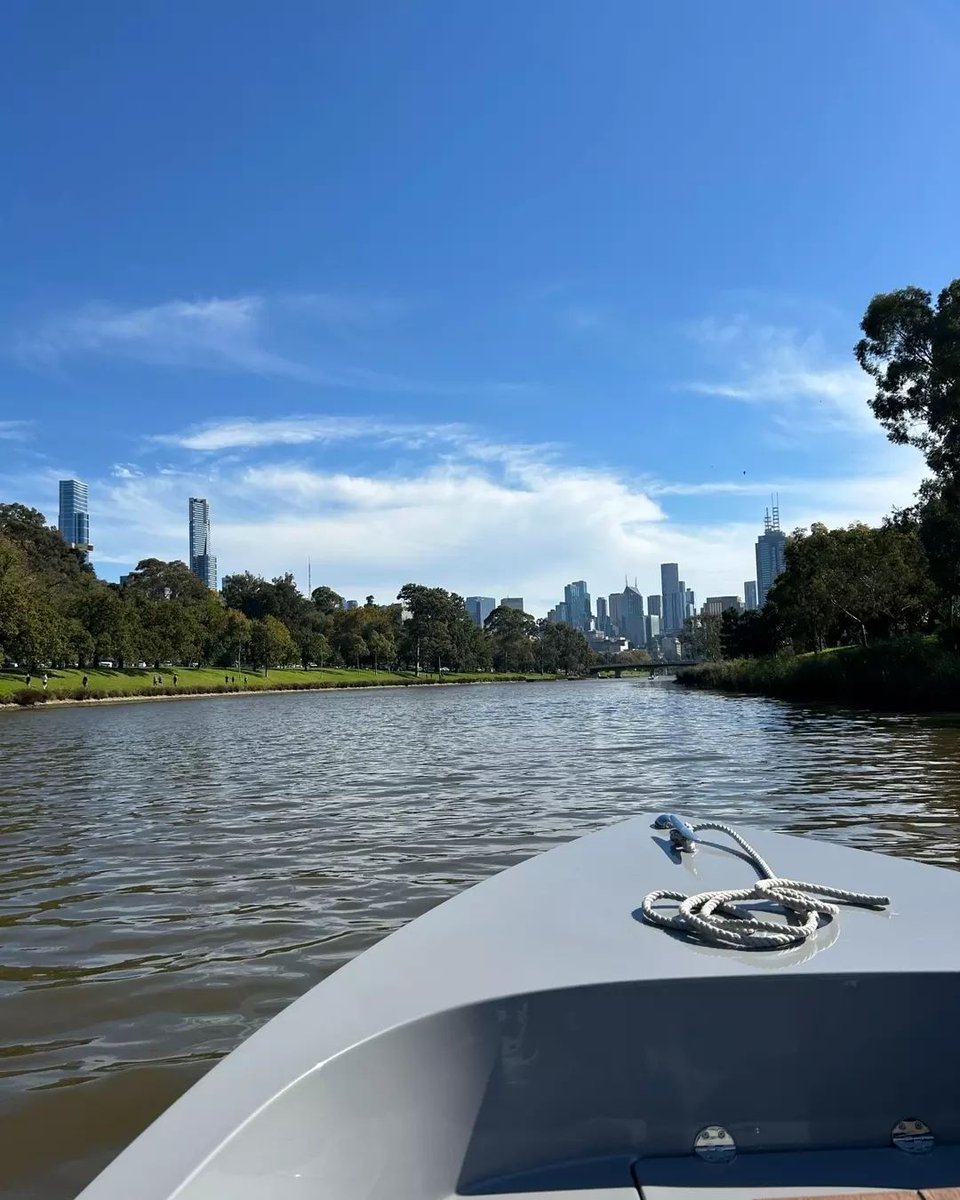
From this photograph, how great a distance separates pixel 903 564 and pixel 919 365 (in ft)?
47.9

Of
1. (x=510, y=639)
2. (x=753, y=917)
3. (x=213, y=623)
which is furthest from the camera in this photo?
(x=510, y=639)

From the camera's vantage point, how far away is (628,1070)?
6.34 feet

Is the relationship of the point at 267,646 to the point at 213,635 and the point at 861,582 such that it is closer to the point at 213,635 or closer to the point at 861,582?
the point at 213,635

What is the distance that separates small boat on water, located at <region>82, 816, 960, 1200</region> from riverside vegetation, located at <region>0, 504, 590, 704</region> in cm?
5028

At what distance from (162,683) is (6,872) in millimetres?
61703

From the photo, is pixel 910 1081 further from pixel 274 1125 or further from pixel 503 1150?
pixel 274 1125

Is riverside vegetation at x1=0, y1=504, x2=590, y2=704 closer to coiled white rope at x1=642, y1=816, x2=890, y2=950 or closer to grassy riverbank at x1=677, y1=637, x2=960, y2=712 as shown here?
grassy riverbank at x1=677, y1=637, x2=960, y2=712

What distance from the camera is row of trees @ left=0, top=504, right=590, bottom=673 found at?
57688 mm

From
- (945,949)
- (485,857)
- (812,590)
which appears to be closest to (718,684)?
(812,590)

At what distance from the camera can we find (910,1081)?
196cm

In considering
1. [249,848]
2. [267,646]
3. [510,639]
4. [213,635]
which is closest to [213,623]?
[213,635]

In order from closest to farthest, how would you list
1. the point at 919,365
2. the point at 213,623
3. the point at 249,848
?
the point at 249,848, the point at 919,365, the point at 213,623

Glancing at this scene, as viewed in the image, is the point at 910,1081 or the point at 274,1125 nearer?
the point at 274,1125

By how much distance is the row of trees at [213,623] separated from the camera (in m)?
57.7
